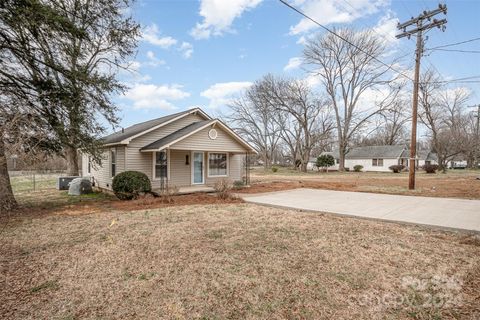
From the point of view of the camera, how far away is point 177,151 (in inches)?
535

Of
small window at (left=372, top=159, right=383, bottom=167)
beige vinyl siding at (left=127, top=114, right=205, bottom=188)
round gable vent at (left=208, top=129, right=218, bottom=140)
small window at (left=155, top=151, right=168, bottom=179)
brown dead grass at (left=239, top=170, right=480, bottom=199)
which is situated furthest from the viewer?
small window at (left=372, top=159, right=383, bottom=167)

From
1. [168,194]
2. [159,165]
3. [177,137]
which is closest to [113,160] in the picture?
[159,165]

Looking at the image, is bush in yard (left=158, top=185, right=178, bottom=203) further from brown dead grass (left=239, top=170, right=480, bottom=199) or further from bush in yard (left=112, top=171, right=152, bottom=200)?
brown dead grass (left=239, top=170, right=480, bottom=199)

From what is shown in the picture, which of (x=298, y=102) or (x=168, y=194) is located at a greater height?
(x=298, y=102)

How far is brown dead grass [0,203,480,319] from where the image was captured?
300cm

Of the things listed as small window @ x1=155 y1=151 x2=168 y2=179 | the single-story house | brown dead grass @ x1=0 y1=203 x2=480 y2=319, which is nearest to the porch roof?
the single-story house

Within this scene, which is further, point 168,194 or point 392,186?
point 392,186

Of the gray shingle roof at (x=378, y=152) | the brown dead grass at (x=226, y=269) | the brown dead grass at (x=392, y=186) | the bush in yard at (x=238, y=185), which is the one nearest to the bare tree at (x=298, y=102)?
the gray shingle roof at (x=378, y=152)

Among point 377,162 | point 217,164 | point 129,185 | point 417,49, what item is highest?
point 417,49

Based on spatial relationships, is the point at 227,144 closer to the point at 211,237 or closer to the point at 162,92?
the point at 211,237

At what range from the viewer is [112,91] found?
31.8ft

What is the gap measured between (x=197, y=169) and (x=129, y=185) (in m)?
4.29

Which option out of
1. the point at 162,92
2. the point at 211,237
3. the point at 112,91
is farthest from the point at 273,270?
the point at 162,92

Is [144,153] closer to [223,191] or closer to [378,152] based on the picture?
[223,191]
